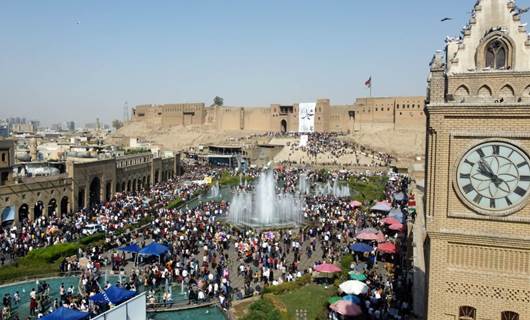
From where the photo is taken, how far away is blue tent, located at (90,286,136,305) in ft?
55.1

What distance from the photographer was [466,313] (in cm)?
830

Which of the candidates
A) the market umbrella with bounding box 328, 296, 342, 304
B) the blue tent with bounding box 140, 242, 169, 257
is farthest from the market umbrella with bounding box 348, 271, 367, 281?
the blue tent with bounding box 140, 242, 169, 257

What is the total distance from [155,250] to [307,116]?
78490 mm

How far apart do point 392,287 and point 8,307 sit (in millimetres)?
14023

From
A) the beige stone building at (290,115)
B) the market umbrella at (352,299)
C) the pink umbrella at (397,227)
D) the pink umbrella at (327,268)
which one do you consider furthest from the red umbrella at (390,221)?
the beige stone building at (290,115)

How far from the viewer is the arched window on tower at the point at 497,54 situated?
838 cm

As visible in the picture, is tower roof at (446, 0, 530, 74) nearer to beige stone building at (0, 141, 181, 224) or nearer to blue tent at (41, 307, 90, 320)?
blue tent at (41, 307, 90, 320)

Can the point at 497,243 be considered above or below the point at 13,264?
above

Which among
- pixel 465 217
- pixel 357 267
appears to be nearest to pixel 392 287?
pixel 357 267

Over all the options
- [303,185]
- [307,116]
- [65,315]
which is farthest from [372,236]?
[307,116]

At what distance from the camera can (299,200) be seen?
37.8m

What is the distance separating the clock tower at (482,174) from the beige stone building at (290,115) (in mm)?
85790

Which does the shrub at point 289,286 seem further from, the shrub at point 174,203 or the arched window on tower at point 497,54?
the shrub at point 174,203

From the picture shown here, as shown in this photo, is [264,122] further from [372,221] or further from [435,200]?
[435,200]
